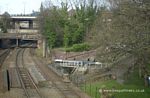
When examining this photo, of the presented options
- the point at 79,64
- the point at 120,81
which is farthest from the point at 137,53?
the point at 79,64

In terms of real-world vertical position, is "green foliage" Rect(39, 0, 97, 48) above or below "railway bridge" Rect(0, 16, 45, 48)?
above

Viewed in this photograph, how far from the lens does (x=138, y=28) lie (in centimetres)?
2019

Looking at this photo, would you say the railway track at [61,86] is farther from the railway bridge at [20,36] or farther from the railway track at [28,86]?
the railway bridge at [20,36]

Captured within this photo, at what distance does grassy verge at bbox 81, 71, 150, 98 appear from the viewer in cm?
2834

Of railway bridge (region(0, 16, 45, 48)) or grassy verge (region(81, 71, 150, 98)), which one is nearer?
grassy verge (region(81, 71, 150, 98))

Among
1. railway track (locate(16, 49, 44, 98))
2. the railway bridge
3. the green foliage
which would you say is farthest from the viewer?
the railway bridge

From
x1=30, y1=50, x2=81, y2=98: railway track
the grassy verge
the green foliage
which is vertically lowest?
x1=30, y1=50, x2=81, y2=98: railway track

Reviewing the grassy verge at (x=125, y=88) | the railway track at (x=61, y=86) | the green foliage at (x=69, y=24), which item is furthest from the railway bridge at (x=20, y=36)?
the grassy verge at (x=125, y=88)

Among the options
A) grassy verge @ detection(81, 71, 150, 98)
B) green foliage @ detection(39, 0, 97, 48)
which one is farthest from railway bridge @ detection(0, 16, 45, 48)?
grassy verge @ detection(81, 71, 150, 98)

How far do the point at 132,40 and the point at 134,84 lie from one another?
1214cm

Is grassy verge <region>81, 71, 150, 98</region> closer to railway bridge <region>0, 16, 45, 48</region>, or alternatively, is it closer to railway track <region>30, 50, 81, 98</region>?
railway track <region>30, 50, 81, 98</region>

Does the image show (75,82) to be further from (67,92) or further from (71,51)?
(71,51)

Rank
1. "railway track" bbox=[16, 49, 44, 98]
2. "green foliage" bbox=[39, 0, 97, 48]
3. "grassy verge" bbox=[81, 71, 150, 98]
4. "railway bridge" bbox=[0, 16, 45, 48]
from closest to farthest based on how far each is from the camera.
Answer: "grassy verge" bbox=[81, 71, 150, 98] → "railway track" bbox=[16, 49, 44, 98] → "green foliage" bbox=[39, 0, 97, 48] → "railway bridge" bbox=[0, 16, 45, 48]

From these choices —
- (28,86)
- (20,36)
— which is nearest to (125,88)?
(28,86)
